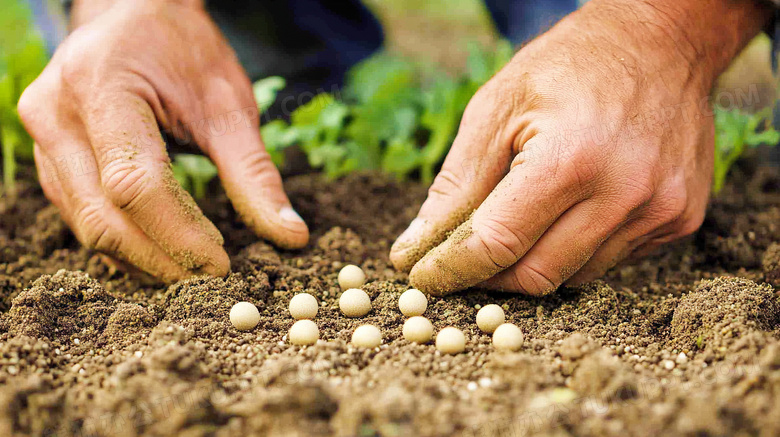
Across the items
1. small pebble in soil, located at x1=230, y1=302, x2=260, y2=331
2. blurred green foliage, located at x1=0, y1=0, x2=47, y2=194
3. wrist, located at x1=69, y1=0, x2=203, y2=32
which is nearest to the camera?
small pebble in soil, located at x1=230, y1=302, x2=260, y2=331

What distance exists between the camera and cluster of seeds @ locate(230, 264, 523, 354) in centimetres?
196

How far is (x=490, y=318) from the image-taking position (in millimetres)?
2105

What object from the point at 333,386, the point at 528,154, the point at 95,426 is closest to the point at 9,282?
the point at 95,426

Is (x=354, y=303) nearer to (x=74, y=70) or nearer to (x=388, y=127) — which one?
(x=74, y=70)

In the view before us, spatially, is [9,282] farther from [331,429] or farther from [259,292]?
[331,429]

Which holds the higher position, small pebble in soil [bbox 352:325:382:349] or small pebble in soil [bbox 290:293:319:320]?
small pebble in soil [bbox 352:325:382:349]

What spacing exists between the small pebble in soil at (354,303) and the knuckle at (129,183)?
84cm

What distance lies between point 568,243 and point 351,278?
856 mm

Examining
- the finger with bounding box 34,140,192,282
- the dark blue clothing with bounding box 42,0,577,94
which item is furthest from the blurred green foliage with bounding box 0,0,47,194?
the finger with bounding box 34,140,192,282

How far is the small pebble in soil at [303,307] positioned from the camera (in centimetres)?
220

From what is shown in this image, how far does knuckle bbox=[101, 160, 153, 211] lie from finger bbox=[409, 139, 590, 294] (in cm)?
111

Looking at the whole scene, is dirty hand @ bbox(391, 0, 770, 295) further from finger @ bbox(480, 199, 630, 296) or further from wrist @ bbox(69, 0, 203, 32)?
wrist @ bbox(69, 0, 203, 32)

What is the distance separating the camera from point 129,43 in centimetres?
260

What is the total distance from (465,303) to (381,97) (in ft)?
6.79
